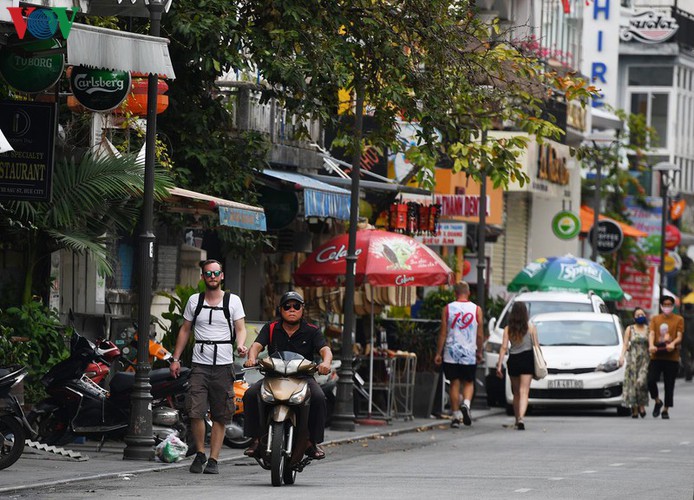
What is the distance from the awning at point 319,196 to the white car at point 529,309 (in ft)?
15.5

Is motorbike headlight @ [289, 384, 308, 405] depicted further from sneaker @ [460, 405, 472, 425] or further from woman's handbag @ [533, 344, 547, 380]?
woman's handbag @ [533, 344, 547, 380]

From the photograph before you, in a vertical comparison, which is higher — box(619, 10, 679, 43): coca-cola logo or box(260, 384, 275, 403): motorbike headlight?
box(619, 10, 679, 43): coca-cola logo

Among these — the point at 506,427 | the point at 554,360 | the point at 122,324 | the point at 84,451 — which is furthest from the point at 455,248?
the point at 84,451

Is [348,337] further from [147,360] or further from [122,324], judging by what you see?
[147,360]

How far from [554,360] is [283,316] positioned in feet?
41.0

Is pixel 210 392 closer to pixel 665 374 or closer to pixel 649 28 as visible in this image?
pixel 665 374

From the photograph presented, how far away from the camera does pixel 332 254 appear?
24.5 metres

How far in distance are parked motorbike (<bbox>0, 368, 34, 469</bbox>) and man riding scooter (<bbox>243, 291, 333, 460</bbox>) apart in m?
2.02

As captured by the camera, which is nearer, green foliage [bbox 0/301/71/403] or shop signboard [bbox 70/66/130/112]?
green foliage [bbox 0/301/71/403]

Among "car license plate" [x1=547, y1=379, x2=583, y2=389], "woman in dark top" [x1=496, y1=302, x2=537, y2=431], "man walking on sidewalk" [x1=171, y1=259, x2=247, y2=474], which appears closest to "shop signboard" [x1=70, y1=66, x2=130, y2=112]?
"man walking on sidewalk" [x1=171, y1=259, x2=247, y2=474]

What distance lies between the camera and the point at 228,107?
80.0 ft

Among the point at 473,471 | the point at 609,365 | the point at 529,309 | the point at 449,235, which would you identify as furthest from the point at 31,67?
the point at 449,235

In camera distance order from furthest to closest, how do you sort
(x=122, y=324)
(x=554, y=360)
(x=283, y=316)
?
(x=554, y=360), (x=122, y=324), (x=283, y=316)

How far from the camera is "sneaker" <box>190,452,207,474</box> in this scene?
1630 cm
